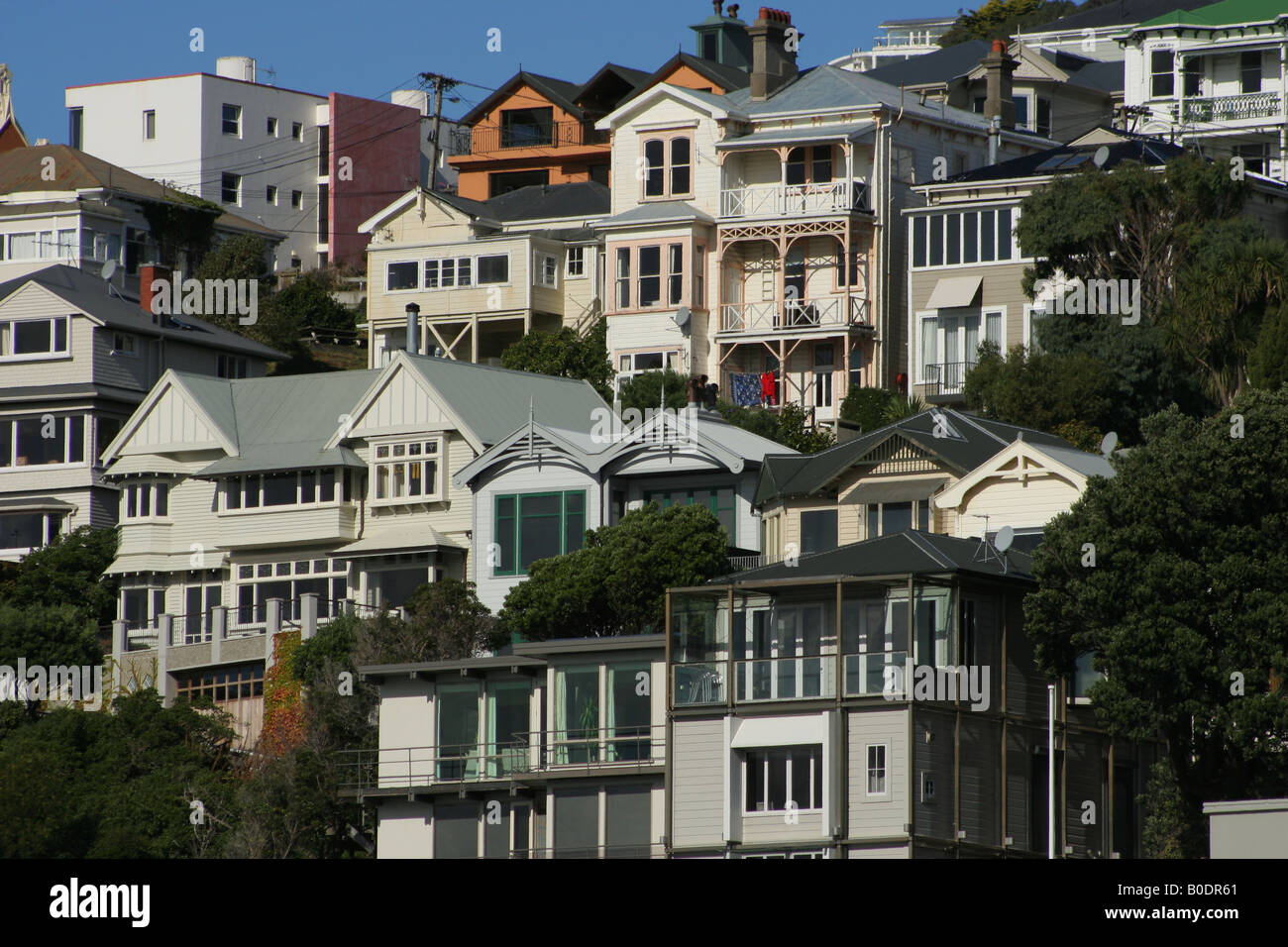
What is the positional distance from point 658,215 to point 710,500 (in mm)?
19087

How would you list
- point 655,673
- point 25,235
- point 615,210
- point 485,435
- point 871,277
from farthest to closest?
1. point 25,235
2. point 615,210
3. point 871,277
4. point 485,435
5. point 655,673

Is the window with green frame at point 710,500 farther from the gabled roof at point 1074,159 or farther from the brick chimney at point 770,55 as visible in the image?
the brick chimney at point 770,55

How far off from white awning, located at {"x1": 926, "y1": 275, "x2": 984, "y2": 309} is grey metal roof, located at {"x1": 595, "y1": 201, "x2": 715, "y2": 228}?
8941 mm

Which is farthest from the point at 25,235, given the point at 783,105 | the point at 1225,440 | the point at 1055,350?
the point at 1225,440

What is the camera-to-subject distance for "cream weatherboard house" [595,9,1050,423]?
72.9 metres

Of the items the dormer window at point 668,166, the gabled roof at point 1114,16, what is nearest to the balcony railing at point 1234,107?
the dormer window at point 668,166

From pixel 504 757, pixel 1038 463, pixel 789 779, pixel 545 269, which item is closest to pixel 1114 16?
pixel 545 269

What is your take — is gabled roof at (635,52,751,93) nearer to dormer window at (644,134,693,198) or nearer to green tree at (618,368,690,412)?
dormer window at (644,134,693,198)

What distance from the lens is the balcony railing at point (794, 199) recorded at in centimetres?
7356

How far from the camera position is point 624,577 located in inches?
2066

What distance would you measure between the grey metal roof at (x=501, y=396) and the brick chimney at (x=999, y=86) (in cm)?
1924

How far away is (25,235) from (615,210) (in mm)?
21694

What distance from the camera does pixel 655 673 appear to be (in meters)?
48.3
